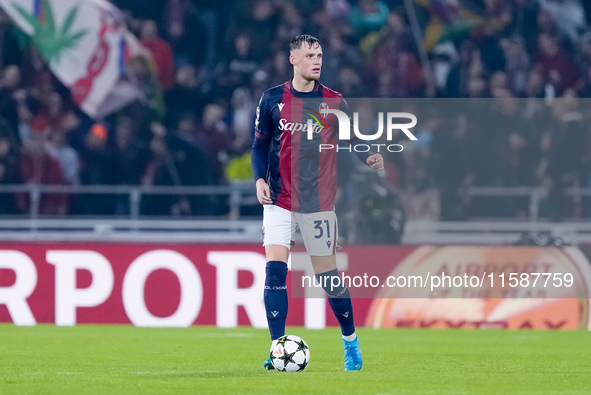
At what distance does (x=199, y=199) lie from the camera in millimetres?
12609

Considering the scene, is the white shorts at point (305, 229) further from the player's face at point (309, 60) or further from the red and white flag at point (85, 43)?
the red and white flag at point (85, 43)

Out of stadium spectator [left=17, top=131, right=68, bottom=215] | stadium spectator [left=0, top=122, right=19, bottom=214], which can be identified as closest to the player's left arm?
stadium spectator [left=17, top=131, right=68, bottom=215]

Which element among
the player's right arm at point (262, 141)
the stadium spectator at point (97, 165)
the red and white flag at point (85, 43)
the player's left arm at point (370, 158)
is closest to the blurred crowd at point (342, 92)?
the stadium spectator at point (97, 165)

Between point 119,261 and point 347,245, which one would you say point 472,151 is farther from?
point 119,261

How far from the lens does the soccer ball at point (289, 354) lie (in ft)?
21.4

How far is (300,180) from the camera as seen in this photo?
684 centimetres

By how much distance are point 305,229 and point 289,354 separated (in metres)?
0.80

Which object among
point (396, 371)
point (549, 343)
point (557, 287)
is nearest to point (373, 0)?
point (557, 287)

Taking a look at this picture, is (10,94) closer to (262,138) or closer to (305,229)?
(262,138)

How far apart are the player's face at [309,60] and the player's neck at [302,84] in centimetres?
9

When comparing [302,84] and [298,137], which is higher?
[302,84]

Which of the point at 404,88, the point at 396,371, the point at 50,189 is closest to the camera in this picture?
the point at 396,371

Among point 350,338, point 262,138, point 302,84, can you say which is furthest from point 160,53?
point 350,338

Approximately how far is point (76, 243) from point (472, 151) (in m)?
4.36
